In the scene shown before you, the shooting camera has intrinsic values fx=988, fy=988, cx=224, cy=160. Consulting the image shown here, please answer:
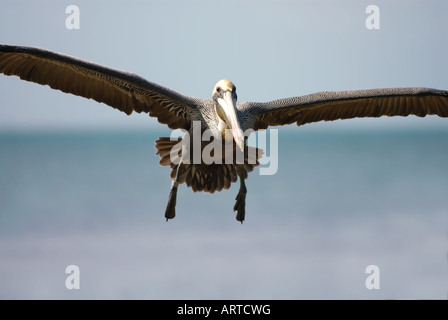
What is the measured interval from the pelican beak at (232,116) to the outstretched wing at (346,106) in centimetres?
34

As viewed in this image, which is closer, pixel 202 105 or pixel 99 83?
pixel 99 83

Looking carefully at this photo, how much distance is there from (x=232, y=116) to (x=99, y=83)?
167 cm

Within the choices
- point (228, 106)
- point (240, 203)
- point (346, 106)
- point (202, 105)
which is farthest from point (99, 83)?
point (346, 106)

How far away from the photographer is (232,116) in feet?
37.1

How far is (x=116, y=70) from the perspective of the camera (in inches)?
445

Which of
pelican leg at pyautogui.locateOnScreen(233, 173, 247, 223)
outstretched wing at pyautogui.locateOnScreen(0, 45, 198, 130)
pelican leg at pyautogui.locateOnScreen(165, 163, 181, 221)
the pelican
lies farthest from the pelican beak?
pelican leg at pyautogui.locateOnScreen(165, 163, 181, 221)

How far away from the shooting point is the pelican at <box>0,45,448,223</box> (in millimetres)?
11375

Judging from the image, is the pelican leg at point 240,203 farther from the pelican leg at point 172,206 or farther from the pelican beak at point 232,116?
the pelican beak at point 232,116

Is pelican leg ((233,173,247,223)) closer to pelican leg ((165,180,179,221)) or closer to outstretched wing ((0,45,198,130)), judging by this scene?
pelican leg ((165,180,179,221))

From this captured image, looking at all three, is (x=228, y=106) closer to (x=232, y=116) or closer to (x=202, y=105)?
(x=232, y=116)

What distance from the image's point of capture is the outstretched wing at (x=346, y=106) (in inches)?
475

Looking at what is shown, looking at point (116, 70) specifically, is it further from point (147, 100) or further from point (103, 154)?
point (103, 154)

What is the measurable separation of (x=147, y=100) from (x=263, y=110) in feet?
4.61

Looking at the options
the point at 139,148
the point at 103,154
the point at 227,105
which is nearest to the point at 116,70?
the point at 227,105
